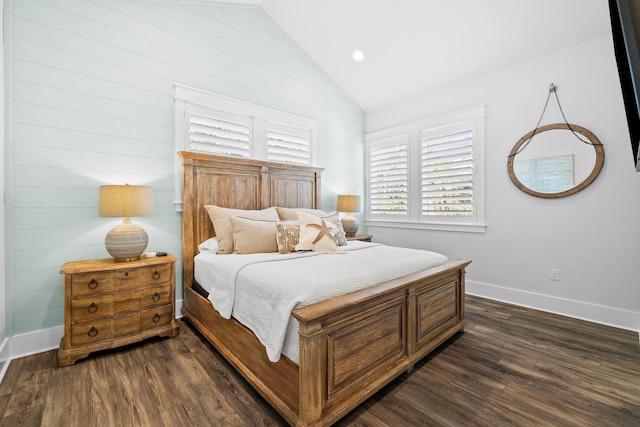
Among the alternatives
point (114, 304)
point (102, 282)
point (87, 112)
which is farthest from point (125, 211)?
point (87, 112)

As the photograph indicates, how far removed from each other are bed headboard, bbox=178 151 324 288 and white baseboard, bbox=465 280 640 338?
98.9 inches

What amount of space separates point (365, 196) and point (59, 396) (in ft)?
13.8

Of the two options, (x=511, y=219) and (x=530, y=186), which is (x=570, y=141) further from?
(x=511, y=219)

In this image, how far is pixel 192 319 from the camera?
2.76 meters

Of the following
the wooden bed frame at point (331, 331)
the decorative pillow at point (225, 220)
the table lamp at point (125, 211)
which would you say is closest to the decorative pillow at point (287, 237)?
the decorative pillow at point (225, 220)

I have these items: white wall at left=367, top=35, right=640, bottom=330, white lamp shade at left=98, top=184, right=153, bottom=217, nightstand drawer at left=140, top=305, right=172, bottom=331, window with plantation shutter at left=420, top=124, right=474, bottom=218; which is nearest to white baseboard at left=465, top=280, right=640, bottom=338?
white wall at left=367, top=35, right=640, bottom=330

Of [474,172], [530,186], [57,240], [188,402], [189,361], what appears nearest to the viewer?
[188,402]

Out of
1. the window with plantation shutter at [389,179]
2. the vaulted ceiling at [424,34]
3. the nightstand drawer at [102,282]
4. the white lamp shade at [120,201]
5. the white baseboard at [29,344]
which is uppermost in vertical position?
the vaulted ceiling at [424,34]

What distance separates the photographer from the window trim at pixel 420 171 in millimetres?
3604

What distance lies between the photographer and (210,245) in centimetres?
285

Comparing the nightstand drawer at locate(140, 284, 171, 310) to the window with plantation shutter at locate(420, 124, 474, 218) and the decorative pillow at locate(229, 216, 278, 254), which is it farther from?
the window with plantation shutter at locate(420, 124, 474, 218)

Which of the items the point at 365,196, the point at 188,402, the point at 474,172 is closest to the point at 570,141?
the point at 474,172

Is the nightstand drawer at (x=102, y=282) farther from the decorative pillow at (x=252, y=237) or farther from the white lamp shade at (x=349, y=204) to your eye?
the white lamp shade at (x=349, y=204)

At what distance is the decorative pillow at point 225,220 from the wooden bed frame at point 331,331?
0.22 metres
